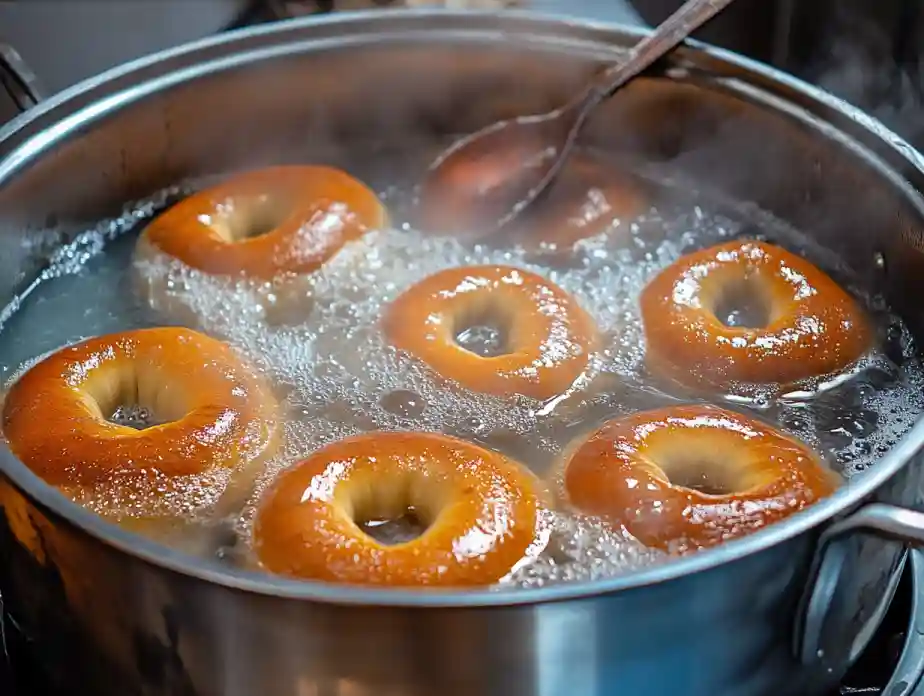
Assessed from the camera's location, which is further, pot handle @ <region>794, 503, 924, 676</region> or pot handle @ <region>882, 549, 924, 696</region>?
pot handle @ <region>882, 549, 924, 696</region>

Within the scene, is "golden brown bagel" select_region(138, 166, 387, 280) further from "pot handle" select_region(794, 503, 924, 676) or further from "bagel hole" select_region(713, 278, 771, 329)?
"pot handle" select_region(794, 503, 924, 676)

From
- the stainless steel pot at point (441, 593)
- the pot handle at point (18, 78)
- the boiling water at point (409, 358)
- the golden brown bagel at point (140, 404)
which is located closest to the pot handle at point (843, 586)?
the stainless steel pot at point (441, 593)

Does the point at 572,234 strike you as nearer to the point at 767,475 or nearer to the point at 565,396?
the point at 565,396

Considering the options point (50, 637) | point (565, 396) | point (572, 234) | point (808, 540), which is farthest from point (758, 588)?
point (572, 234)

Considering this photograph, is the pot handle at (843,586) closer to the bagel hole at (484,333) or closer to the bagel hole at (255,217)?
the bagel hole at (484,333)

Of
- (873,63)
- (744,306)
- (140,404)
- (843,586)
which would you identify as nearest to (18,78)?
(140,404)

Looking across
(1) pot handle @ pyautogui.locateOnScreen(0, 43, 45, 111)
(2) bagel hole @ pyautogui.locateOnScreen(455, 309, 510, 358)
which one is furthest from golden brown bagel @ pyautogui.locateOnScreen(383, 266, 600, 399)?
(1) pot handle @ pyautogui.locateOnScreen(0, 43, 45, 111)
